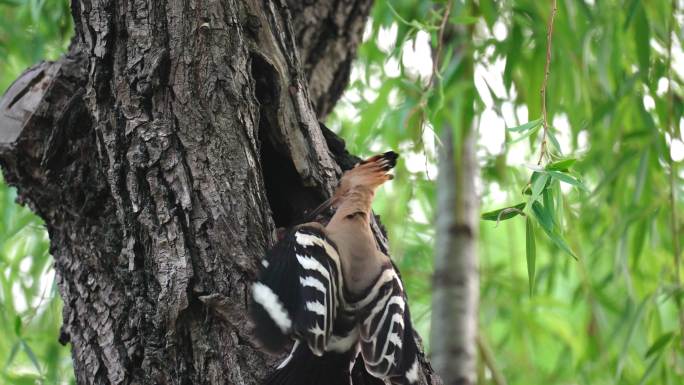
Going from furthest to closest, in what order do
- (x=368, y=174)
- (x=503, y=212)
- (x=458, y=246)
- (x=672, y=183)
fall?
(x=458, y=246), (x=672, y=183), (x=368, y=174), (x=503, y=212)

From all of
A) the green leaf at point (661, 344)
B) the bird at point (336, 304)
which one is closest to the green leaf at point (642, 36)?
the green leaf at point (661, 344)

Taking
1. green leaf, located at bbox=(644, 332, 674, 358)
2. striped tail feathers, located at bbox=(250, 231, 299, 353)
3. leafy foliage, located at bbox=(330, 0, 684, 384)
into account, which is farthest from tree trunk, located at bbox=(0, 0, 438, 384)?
green leaf, located at bbox=(644, 332, 674, 358)

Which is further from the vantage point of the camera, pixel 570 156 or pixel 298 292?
pixel 570 156

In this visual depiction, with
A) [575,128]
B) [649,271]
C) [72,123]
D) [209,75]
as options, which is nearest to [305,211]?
[209,75]

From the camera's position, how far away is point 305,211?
194 cm

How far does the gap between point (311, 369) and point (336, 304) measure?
0.16m

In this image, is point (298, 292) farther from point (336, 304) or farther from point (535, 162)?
point (535, 162)

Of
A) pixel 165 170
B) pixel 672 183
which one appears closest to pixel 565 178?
pixel 165 170

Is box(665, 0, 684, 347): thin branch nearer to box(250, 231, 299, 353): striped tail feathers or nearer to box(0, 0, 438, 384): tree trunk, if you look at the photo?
box(0, 0, 438, 384): tree trunk

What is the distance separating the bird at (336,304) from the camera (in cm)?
156

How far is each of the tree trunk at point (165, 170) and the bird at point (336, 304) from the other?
44 millimetres

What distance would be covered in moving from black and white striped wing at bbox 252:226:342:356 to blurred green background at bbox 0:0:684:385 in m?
0.39

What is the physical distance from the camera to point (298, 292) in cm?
169

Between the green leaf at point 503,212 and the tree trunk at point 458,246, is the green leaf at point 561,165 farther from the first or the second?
the tree trunk at point 458,246
